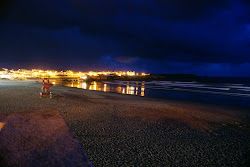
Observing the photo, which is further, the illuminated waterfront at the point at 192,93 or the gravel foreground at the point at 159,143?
the illuminated waterfront at the point at 192,93

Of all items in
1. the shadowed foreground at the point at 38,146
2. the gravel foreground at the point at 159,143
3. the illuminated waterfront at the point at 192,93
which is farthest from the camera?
the illuminated waterfront at the point at 192,93

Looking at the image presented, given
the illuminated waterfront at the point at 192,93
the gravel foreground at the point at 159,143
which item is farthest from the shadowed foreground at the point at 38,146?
the illuminated waterfront at the point at 192,93

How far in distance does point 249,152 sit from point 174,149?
1.98m

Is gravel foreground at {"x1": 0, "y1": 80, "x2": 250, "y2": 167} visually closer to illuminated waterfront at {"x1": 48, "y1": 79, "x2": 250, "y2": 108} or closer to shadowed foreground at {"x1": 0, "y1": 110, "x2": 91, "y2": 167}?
shadowed foreground at {"x1": 0, "y1": 110, "x2": 91, "y2": 167}

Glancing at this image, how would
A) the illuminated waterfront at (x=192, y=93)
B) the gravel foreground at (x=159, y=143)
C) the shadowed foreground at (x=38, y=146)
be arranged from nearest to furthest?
the shadowed foreground at (x=38, y=146)
the gravel foreground at (x=159, y=143)
the illuminated waterfront at (x=192, y=93)

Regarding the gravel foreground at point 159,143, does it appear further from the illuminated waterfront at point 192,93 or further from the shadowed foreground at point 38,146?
the illuminated waterfront at point 192,93

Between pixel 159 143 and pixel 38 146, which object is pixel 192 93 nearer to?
pixel 159 143

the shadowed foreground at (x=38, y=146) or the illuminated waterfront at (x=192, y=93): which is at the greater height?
the shadowed foreground at (x=38, y=146)

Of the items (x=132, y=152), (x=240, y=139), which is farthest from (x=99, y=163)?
(x=240, y=139)

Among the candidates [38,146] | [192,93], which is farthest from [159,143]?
[192,93]

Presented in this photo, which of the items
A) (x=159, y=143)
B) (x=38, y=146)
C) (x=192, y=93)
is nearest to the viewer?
(x=38, y=146)

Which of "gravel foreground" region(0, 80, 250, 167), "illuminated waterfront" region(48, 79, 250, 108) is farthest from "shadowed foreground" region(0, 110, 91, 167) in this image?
"illuminated waterfront" region(48, 79, 250, 108)

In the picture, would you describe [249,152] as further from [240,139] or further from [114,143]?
[114,143]

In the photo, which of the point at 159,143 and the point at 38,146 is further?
the point at 159,143
